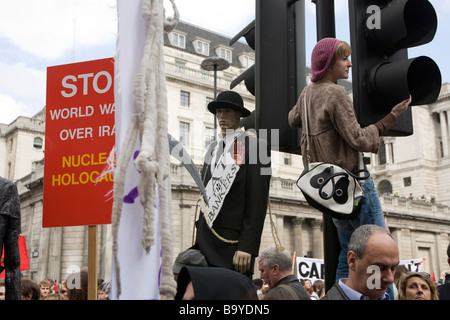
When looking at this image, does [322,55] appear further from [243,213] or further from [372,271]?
[372,271]

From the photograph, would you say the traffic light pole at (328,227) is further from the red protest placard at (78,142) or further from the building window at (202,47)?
the building window at (202,47)

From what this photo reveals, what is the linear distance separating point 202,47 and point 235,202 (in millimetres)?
60237

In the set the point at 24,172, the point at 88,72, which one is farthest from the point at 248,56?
the point at 88,72

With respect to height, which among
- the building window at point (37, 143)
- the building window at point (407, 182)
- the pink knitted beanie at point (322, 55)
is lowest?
the pink knitted beanie at point (322, 55)

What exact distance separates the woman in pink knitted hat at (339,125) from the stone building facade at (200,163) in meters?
15.3

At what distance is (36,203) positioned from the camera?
3597 centimetres

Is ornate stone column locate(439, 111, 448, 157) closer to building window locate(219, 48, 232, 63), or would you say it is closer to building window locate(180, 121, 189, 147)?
building window locate(219, 48, 232, 63)

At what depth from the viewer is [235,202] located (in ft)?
12.3

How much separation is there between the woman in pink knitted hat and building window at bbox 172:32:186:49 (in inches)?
2288

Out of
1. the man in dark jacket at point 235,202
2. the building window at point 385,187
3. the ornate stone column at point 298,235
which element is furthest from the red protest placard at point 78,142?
the building window at point 385,187

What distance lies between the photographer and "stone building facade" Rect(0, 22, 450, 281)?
3231 centimetres

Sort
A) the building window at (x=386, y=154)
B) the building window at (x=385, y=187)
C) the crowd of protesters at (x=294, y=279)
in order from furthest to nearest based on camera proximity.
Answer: the building window at (x=385, y=187) < the building window at (x=386, y=154) < the crowd of protesters at (x=294, y=279)

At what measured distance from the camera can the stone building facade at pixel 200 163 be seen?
3231cm

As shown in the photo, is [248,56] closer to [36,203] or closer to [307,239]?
[307,239]
